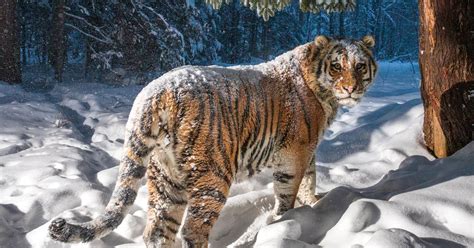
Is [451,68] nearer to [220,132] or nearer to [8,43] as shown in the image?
[220,132]

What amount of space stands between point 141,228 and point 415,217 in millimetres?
2136

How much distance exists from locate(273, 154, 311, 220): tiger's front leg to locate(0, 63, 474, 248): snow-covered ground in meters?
0.25

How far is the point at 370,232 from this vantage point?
286 centimetres

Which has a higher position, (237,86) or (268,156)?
(237,86)

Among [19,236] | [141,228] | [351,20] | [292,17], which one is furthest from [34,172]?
[351,20]

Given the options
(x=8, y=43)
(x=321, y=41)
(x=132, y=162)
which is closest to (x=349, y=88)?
(x=321, y=41)

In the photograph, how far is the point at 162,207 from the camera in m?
3.23

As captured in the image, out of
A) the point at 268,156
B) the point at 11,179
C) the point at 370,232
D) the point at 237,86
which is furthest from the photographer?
the point at 11,179

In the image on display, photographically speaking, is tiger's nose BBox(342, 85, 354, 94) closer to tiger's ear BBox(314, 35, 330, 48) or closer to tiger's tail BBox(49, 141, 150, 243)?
tiger's ear BBox(314, 35, 330, 48)

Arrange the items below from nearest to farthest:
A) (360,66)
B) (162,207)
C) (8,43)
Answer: (162,207) → (360,66) → (8,43)

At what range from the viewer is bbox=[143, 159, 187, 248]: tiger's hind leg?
3191 mm

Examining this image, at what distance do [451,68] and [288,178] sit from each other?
2009 mm

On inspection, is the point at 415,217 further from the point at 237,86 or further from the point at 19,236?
the point at 19,236

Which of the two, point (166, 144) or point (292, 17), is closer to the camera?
point (166, 144)
